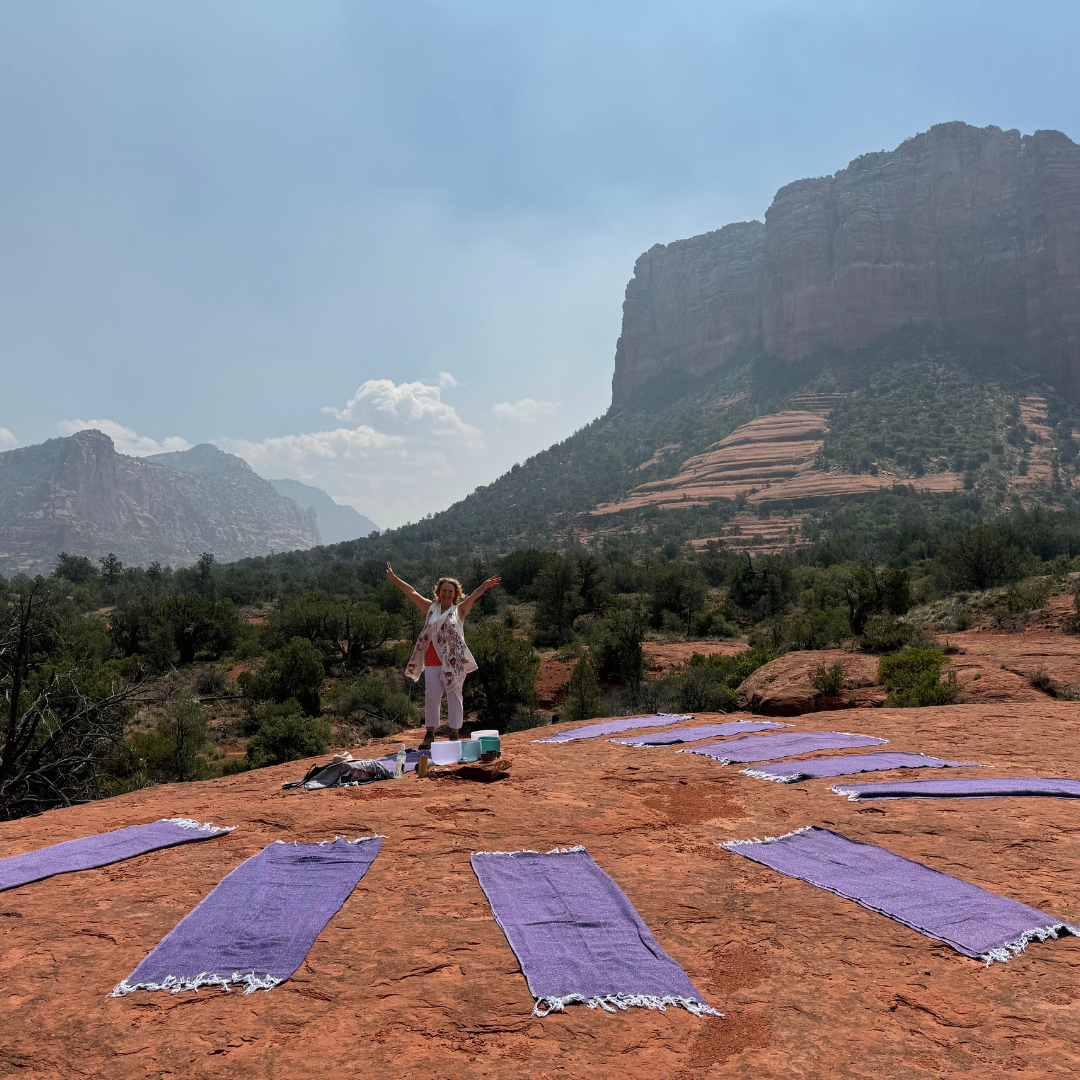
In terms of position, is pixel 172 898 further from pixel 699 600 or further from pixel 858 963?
pixel 699 600

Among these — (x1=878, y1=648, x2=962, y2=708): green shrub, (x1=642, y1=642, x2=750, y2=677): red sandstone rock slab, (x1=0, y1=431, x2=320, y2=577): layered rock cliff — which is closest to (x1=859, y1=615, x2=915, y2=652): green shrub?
(x1=878, y1=648, x2=962, y2=708): green shrub

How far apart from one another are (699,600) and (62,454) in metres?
156

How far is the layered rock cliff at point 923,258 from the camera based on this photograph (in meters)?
74.1

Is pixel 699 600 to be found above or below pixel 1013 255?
below

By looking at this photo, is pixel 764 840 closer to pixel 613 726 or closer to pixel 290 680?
pixel 613 726

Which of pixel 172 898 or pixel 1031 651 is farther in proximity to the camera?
pixel 1031 651

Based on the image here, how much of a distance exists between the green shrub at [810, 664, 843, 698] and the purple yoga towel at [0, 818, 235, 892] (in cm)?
862

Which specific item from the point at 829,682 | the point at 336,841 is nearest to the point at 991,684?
the point at 829,682

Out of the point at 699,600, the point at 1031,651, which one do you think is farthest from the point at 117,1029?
the point at 699,600

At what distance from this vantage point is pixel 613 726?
8.48 m

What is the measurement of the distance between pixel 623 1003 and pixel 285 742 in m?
10.9

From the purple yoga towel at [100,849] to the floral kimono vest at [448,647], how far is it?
9.22 ft

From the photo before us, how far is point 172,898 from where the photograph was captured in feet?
10.9

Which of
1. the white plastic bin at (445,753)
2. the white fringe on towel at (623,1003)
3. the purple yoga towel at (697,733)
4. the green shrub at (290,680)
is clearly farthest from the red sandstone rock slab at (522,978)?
the green shrub at (290,680)
